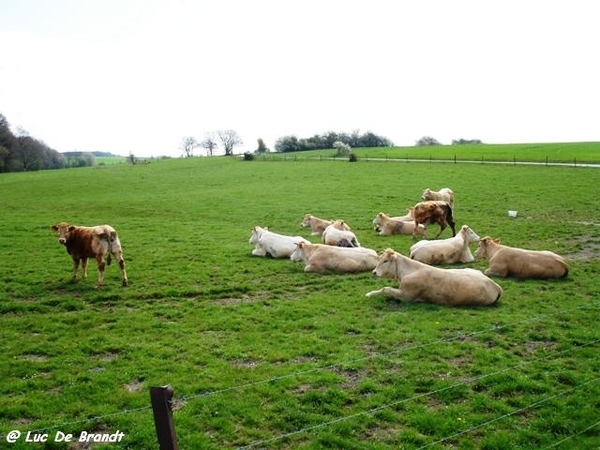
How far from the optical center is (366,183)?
150 ft

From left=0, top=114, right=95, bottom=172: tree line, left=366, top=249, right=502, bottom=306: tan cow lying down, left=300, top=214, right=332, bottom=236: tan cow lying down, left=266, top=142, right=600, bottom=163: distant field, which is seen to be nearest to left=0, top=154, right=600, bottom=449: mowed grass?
left=366, top=249, right=502, bottom=306: tan cow lying down

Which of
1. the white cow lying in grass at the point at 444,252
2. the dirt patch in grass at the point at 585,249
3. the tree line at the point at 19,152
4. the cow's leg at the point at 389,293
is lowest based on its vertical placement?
the dirt patch in grass at the point at 585,249

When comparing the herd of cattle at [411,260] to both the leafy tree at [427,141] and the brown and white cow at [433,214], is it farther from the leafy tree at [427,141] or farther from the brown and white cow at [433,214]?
the leafy tree at [427,141]

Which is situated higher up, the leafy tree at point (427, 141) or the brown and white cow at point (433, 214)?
the leafy tree at point (427, 141)

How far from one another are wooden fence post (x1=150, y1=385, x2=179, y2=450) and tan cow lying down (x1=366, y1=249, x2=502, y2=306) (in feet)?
29.4

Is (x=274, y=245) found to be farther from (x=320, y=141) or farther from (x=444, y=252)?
(x=320, y=141)

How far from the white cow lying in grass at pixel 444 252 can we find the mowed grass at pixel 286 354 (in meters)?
2.11

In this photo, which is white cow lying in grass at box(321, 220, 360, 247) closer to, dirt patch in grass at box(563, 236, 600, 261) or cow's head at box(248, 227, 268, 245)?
cow's head at box(248, 227, 268, 245)

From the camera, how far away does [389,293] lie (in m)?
12.9

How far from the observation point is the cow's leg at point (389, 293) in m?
12.7

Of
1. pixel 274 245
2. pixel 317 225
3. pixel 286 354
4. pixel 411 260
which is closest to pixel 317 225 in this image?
pixel 317 225

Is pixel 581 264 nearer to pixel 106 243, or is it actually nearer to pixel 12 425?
pixel 106 243

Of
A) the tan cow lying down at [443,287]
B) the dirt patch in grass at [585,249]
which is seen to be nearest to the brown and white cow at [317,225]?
the dirt patch in grass at [585,249]

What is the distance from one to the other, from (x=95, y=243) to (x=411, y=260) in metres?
8.40
